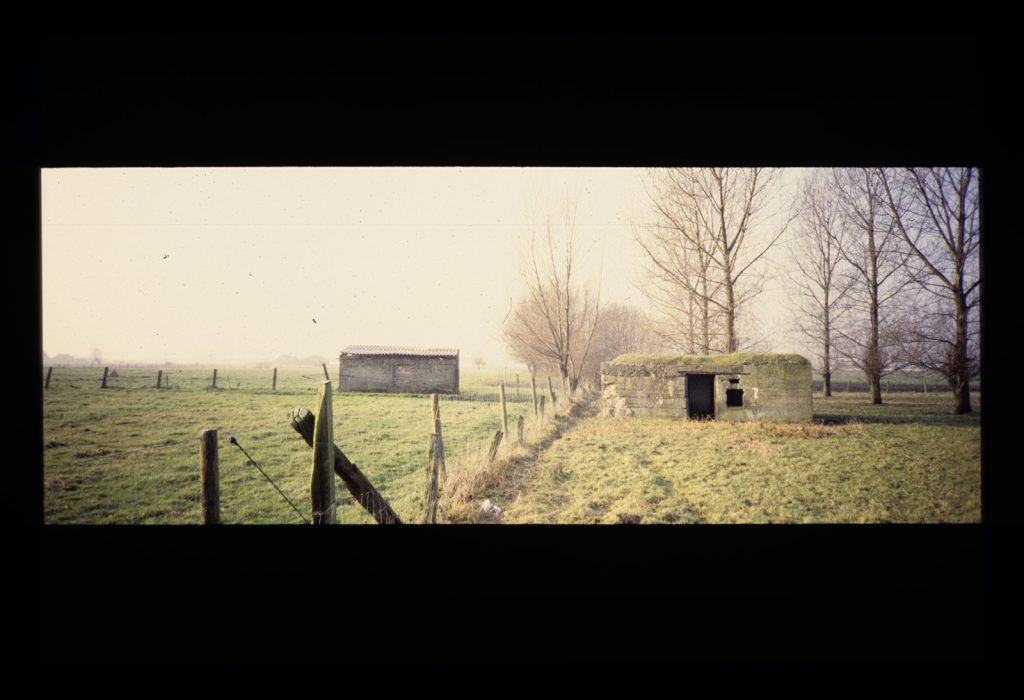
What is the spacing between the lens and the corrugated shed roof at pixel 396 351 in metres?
13.8

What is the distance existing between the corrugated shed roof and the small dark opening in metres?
9.42

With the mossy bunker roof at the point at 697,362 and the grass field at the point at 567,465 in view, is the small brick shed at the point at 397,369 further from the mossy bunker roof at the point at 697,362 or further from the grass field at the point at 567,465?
the mossy bunker roof at the point at 697,362

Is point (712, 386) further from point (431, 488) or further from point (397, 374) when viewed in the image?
point (397, 374)

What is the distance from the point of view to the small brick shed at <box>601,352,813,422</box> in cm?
711

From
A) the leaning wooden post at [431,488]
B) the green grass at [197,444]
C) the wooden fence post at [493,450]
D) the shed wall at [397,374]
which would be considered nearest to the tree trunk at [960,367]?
the green grass at [197,444]

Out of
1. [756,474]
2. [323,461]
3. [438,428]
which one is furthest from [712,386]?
[323,461]

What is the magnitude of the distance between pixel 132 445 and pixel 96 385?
265 inches
